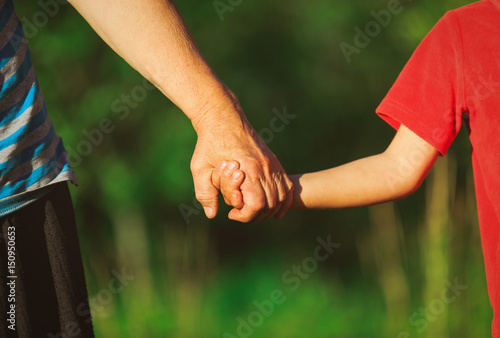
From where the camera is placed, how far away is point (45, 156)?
87 cm

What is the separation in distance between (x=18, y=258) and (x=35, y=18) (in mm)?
2047

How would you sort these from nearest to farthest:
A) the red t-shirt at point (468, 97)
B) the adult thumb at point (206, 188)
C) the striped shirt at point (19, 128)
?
the striped shirt at point (19, 128) → the red t-shirt at point (468, 97) → the adult thumb at point (206, 188)

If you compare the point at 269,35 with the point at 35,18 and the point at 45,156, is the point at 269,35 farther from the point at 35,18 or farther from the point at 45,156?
the point at 45,156

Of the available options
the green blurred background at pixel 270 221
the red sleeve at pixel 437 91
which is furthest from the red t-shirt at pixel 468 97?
the green blurred background at pixel 270 221

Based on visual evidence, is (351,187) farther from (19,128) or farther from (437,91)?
(19,128)

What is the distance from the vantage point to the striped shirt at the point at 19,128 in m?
0.81

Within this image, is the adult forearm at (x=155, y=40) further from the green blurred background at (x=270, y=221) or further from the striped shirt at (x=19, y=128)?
the green blurred background at (x=270, y=221)

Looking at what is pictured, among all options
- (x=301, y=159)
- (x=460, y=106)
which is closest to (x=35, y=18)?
(x=301, y=159)

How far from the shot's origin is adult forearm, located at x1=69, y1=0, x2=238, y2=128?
90 centimetres

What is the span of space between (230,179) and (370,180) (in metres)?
0.33

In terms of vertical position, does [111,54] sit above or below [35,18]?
below

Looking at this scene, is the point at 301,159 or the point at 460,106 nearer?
the point at 460,106

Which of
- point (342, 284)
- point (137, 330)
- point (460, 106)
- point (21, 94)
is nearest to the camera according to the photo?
point (21, 94)

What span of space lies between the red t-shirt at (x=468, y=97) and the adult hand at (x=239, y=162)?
0.30m
